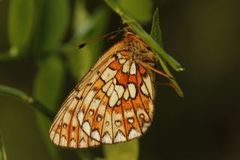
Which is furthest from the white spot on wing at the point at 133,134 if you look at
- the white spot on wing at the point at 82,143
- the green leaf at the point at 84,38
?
the green leaf at the point at 84,38

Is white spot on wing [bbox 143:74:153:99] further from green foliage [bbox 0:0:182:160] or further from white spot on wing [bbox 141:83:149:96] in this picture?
green foliage [bbox 0:0:182:160]

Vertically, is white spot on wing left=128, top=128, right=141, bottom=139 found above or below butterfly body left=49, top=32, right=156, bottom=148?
below

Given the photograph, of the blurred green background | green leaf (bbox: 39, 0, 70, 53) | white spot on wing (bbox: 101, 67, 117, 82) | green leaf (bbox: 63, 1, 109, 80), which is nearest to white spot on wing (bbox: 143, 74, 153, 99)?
white spot on wing (bbox: 101, 67, 117, 82)

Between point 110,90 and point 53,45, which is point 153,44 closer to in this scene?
point 110,90

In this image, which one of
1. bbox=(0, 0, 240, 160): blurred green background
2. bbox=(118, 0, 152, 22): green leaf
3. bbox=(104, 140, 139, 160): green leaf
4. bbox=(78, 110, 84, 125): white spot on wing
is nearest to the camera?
bbox=(104, 140, 139, 160): green leaf
